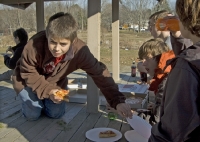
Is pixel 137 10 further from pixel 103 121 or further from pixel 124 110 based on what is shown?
pixel 124 110

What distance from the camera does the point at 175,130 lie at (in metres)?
1.11

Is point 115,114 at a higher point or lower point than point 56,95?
lower

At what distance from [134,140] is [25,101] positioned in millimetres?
1276

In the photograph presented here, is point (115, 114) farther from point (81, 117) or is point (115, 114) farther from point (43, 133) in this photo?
point (43, 133)

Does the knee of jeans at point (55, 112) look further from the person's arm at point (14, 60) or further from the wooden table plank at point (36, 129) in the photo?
the person's arm at point (14, 60)

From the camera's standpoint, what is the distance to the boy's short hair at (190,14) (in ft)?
3.46

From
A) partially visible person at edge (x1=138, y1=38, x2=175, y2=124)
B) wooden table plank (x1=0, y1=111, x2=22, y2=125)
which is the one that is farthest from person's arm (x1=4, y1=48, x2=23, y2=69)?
partially visible person at edge (x1=138, y1=38, x2=175, y2=124)

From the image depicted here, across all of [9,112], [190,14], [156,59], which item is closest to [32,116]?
[9,112]

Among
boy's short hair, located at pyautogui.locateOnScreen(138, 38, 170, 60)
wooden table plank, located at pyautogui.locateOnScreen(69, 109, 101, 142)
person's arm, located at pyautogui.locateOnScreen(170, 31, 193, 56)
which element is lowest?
wooden table plank, located at pyautogui.locateOnScreen(69, 109, 101, 142)

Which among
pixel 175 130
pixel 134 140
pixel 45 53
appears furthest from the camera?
pixel 45 53

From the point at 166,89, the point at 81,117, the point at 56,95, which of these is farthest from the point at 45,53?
the point at 166,89

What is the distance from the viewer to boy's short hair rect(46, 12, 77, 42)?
2.17 m

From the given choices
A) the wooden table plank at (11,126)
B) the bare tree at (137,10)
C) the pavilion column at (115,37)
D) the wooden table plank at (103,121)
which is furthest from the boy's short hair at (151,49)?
the bare tree at (137,10)

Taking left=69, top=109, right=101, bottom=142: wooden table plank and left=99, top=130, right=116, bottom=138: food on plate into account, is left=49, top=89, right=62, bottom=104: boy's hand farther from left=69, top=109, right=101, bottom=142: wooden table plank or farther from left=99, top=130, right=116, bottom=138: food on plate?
left=99, top=130, right=116, bottom=138: food on plate
